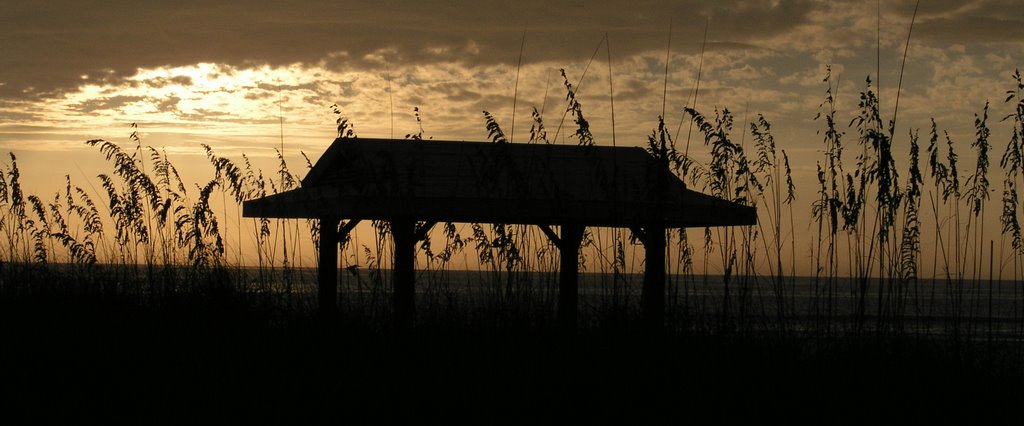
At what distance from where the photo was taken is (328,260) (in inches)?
320

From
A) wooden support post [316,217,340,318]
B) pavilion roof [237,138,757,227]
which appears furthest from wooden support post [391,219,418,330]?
wooden support post [316,217,340,318]

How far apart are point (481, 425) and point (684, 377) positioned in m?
1.15

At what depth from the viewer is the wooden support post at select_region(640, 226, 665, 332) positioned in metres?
6.38

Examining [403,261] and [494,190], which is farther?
[403,261]

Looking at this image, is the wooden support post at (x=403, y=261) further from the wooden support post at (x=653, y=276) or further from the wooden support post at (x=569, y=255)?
the wooden support post at (x=653, y=276)

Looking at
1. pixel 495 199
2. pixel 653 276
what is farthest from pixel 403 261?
pixel 653 276

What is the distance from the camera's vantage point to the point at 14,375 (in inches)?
193

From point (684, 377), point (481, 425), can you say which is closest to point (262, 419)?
point (481, 425)

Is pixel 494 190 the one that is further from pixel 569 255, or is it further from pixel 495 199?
pixel 569 255

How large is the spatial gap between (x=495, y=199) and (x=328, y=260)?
7.99ft

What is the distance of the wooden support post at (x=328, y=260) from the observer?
7914mm

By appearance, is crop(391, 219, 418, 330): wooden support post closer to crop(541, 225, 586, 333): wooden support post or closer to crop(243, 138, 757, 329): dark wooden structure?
crop(243, 138, 757, 329): dark wooden structure

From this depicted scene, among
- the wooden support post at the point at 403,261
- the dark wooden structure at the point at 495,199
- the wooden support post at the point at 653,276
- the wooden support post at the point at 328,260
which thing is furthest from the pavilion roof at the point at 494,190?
the wooden support post at the point at 328,260

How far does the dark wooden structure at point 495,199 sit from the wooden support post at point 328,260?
10 mm
